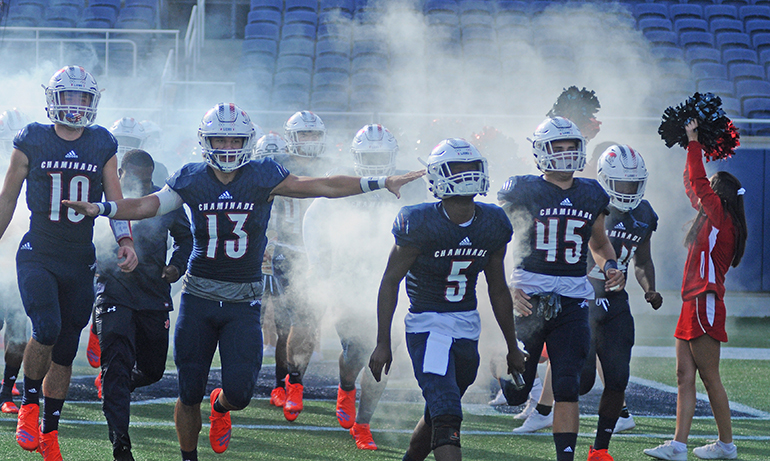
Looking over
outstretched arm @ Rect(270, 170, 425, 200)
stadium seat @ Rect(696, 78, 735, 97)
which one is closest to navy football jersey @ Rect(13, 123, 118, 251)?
outstretched arm @ Rect(270, 170, 425, 200)

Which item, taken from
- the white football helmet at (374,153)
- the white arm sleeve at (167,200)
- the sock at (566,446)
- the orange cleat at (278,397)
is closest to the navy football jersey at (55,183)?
the white arm sleeve at (167,200)

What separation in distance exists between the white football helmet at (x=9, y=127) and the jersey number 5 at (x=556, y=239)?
4402mm

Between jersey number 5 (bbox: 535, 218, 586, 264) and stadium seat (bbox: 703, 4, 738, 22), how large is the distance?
12.9 metres

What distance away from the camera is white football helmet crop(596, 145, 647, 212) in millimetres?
4754

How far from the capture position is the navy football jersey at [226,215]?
4.05 m

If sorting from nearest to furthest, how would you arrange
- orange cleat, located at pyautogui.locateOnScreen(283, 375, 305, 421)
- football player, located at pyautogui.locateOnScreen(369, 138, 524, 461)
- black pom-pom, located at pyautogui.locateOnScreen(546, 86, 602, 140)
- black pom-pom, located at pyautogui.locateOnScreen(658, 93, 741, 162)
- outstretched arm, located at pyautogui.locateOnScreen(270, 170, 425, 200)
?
football player, located at pyautogui.locateOnScreen(369, 138, 524, 461)
outstretched arm, located at pyautogui.locateOnScreen(270, 170, 425, 200)
black pom-pom, located at pyautogui.locateOnScreen(658, 93, 741, 162)
orange cleat, located at pyautogui.locateOnScreen(283, 375, 305, 421)
black pom-pom, located at pyautogui.locateOnScreen(546, 86, 602, 140)

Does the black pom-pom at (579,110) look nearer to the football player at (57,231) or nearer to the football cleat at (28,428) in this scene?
the football player at (57,231)

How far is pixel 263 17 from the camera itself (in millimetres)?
15094

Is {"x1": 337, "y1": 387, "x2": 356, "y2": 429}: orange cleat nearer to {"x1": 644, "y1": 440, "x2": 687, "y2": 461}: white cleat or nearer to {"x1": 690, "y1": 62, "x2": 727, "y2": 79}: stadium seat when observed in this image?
{"x1": 644, "y1": 440, "x2": 687, "y2": 461}: white cleat

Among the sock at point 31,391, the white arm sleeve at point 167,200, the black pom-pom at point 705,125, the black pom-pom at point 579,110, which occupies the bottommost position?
the sock at point 31,391

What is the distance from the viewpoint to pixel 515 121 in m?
11.8

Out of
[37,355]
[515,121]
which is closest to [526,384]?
[37,355]

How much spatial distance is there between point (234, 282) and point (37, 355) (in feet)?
3.64

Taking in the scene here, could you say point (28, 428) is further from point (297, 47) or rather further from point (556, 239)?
point (297, 47)
